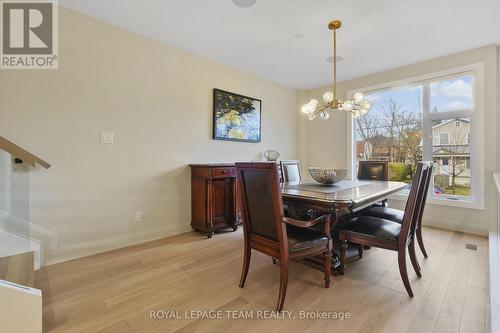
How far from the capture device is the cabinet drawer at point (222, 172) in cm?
309

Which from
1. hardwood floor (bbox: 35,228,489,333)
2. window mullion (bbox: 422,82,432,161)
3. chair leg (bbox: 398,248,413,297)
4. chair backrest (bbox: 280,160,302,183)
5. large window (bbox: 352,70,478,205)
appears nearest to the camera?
hardwood floor (bbox: 35,228,489,333)

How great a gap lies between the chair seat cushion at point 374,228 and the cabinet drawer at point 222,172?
5.62ft

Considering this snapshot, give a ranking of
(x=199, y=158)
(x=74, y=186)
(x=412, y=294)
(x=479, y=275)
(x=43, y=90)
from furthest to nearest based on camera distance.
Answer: (x=199, y=158) → (x=74, y=186) → (x=43, y=90) → (x=479, y=275) → (x=412, y=294)

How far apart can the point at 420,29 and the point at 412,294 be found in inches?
113

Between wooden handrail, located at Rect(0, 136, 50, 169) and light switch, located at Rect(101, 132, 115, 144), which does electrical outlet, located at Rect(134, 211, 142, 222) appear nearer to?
light switch, located at Rect(101, 132, 115, 144)

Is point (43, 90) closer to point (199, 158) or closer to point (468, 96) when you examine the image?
point (199, 158)

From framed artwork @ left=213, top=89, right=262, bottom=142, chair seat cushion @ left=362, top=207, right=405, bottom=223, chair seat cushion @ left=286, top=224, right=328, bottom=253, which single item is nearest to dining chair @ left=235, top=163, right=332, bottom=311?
chair seat cushion @ left=286, top=224, right=328, bottom=253

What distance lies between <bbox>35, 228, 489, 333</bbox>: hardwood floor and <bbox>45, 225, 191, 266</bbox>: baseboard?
10cm

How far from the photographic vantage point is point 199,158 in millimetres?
3439

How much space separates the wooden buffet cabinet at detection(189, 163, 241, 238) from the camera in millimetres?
3051

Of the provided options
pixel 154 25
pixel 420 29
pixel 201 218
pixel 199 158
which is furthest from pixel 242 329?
pixel 420 29

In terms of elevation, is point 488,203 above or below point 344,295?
above

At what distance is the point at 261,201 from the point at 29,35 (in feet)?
8.97

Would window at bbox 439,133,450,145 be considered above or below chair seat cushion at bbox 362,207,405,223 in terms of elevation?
above
